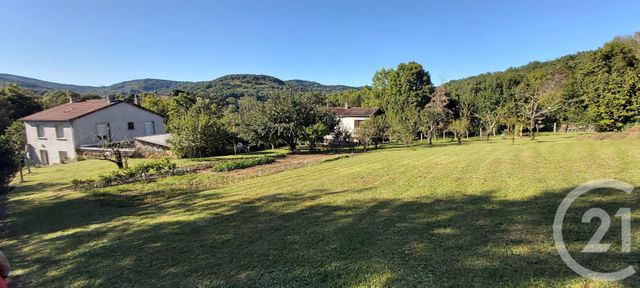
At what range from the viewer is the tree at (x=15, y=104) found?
3886cm

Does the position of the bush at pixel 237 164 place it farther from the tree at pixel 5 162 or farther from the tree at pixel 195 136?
the tree at pixel 5 162

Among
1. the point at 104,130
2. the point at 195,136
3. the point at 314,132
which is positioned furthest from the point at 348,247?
the point at 104,130

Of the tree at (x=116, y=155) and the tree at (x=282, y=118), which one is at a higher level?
the tree at (x=282, y=118)

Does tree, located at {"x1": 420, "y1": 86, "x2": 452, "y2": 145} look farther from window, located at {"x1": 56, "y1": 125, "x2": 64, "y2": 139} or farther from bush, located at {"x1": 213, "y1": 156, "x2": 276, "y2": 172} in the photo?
window, located at {"x1": 56, "y1": 125, "x2": 64, "y2": 139}

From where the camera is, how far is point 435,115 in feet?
99.8

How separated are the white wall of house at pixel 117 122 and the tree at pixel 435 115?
27464 mm

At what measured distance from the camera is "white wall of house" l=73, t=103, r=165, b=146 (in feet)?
85.1

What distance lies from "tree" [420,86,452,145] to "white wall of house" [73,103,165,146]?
90.1ft

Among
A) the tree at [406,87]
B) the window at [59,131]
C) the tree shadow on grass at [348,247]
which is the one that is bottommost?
the tree shadow on grass at [348,247]

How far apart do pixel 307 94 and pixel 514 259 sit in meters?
19.5

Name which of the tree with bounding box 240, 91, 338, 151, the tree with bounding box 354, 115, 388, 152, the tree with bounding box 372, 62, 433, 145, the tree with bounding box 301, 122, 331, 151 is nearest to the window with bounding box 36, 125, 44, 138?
the tree with bounding box 240, 91, 338, 151

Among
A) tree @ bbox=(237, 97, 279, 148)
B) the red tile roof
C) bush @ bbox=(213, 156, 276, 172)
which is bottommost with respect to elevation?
bush @ bbox=(213, 156, 276, 172)

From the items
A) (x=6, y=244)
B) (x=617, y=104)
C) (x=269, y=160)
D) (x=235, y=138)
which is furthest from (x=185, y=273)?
(x=617, y=104)

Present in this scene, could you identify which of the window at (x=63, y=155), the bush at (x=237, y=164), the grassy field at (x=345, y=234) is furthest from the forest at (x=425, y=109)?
the grassy field at (x=345, y=234)
